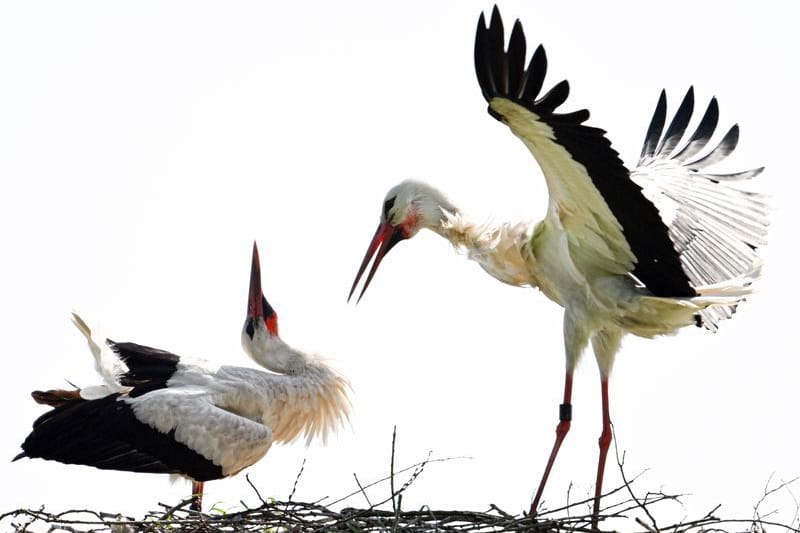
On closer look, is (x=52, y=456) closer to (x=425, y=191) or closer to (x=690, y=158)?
(x=425, y=191)

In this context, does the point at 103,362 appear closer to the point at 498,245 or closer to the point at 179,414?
the point at 179,414

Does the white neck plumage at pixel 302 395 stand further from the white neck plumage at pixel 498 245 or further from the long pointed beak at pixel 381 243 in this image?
the white neck plumage at pixel 498 245

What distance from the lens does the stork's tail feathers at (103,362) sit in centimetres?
723

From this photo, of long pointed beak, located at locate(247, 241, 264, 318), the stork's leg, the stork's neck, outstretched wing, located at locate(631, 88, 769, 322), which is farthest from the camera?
long pointed beak, located at locate(247, 241, 264, 318)

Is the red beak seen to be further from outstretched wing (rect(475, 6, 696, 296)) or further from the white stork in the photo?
outstretched wing (rect(475, 6, 696, 296))

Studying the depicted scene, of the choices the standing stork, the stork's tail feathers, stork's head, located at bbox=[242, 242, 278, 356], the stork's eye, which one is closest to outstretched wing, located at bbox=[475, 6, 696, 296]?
the standing stork

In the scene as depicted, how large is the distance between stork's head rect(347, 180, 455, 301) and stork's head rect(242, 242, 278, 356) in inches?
45.0

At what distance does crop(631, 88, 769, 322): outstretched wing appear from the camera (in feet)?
21.7

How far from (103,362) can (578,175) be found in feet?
9.02

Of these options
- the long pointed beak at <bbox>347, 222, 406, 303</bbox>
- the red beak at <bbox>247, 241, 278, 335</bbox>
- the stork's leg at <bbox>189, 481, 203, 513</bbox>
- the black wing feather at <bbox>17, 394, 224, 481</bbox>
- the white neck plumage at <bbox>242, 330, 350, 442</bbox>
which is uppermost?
the red beak at <bbox>247, 241, 278, 335</bbox>

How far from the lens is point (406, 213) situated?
677 centimetres

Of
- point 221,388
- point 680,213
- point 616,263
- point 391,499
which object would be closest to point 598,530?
point 391,499

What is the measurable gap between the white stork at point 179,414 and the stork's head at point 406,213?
37.6 inches

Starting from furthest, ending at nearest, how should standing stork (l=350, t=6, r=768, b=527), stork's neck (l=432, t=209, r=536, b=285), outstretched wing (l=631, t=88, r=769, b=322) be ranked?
outstretched wing (l=631, t=88, r=769, b=322) < stork's neck (l=432, t=209, r=536, b=285) < standing stork (l=350, t=6, r=768, b=527)
